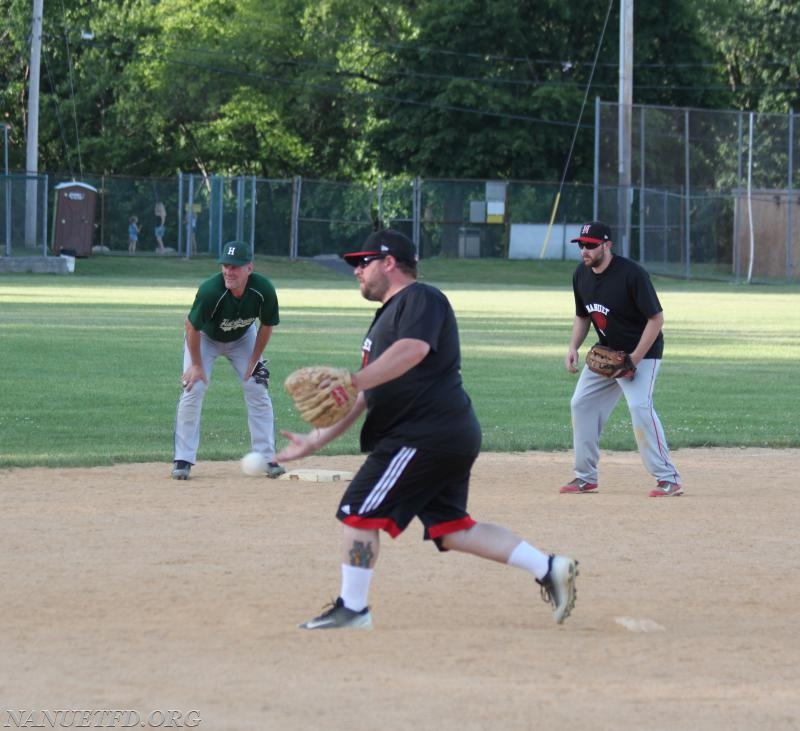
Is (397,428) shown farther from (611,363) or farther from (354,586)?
(611,363)

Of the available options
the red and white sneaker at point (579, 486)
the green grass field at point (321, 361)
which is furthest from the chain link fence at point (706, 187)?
the red and white sneaker at point (579, 486)

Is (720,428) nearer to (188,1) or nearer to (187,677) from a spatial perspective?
(187,677)

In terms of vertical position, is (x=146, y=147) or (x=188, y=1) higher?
(x=188, y=1)

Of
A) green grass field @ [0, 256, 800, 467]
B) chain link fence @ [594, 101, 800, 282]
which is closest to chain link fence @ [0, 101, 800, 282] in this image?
chain link fence @ [594, 101, 800, 282]

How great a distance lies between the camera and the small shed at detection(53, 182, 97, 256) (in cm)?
4497

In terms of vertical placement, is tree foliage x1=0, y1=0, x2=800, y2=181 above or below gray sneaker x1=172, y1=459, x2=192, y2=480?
above

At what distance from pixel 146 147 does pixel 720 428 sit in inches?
2131

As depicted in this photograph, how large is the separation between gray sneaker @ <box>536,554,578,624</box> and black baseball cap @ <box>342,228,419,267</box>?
144 cm

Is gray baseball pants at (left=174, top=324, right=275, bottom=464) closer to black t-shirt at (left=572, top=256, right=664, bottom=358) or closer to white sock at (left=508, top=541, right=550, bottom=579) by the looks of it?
black t-shirt at (left=572, top=256, right=664, bottom=358)

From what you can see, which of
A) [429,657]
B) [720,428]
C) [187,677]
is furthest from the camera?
[720,428]

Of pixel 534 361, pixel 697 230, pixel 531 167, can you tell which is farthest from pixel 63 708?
pixel 531 167

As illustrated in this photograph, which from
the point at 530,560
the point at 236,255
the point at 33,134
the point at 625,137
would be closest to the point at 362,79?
the point at 625,137

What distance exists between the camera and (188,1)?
6506cm

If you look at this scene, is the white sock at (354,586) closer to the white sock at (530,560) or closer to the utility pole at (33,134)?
the white sock at (530,560)
